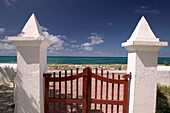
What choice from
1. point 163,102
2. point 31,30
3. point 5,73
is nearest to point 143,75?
point 163,102

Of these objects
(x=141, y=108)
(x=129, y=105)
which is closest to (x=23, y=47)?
(x=129, y=105)

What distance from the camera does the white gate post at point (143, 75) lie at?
8.48 feet

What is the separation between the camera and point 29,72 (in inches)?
103

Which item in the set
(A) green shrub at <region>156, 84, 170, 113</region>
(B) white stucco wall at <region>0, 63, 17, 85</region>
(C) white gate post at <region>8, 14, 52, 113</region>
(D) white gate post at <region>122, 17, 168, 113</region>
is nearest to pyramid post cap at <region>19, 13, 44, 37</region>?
(C) white gate post at <region>8, 14, 52, 113</region>

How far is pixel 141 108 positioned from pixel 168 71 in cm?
→ 566

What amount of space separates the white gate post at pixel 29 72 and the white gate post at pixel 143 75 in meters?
2.43

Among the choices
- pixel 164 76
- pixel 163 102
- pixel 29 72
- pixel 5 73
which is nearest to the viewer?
pixel 29 72

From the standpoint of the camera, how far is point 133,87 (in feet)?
8.66

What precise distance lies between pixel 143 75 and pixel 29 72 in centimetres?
300

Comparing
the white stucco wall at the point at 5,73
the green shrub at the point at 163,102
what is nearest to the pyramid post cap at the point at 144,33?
A: the green shrub at the point at 163,102

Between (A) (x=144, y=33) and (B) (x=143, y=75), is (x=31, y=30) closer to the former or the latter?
(A) (x=144, y=33)

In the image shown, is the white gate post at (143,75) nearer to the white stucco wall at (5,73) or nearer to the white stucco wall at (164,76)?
the white stucco wall at (164,76)

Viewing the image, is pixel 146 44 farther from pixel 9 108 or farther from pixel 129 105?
pixel 9 108

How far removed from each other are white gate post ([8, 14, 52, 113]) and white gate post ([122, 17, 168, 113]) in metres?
2.43
